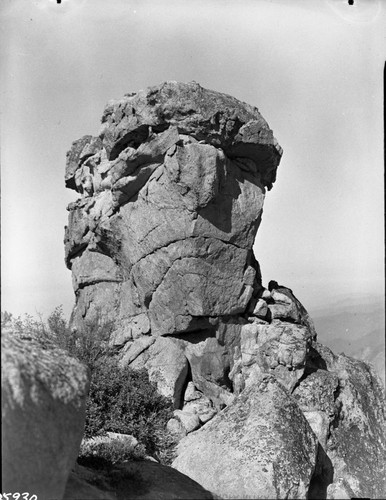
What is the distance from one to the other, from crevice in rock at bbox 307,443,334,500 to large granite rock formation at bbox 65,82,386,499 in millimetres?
2851

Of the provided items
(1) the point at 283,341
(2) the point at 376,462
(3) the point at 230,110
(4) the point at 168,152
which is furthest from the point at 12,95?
(2) the point at 376,462

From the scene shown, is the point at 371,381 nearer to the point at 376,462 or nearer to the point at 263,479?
the point at 376,462

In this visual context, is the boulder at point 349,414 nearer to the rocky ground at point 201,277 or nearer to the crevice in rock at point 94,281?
the rocky ground at point 201,277

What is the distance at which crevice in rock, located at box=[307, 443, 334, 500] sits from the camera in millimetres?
12711

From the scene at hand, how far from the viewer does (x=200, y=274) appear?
2178 centimetres

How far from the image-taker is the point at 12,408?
20.0ft

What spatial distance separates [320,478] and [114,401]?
6362 millimetres

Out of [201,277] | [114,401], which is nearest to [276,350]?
[201,277]

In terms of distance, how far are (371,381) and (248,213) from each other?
308 inches

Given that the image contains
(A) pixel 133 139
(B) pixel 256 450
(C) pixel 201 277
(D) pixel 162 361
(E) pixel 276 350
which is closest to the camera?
(B) pixel 256 450

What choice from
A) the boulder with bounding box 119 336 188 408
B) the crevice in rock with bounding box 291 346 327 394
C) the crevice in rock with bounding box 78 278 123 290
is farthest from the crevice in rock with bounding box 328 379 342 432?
the crevice in rock with bounding box 78 278 123 290

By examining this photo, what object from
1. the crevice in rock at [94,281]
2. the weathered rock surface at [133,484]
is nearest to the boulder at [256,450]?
the weathered rock surface at [133,484]

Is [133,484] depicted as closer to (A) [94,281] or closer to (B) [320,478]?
(B) [320,478]

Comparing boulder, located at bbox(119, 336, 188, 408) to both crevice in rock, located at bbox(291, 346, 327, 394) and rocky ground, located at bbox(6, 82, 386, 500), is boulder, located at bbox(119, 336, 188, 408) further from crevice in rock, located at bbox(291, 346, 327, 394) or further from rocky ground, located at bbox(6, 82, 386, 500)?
crevice in rock, located at bbox(291, 346, 327, 394)
